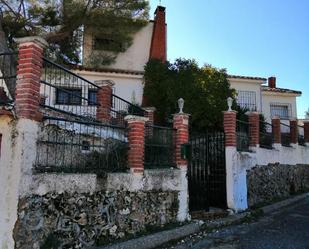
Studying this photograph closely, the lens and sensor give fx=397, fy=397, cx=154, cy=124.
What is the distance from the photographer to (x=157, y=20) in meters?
23.6

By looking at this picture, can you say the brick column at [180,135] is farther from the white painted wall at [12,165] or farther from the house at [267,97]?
the house at [267,97]

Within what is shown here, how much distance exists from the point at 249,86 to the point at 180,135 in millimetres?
16743

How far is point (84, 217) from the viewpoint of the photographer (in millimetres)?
7078

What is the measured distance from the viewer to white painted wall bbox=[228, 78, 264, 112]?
82.9 ft

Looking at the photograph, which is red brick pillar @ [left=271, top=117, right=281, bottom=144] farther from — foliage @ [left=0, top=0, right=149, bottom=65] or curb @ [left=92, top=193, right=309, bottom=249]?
foliage @ [left=0, top=0, right=149, bottom=65]

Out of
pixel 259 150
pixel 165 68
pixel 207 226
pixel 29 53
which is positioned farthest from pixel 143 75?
pixel 29 53

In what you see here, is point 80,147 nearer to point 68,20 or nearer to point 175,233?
point 175,233

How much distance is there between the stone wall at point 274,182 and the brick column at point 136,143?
5.07 meters

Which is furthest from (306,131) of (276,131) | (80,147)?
(80,147)

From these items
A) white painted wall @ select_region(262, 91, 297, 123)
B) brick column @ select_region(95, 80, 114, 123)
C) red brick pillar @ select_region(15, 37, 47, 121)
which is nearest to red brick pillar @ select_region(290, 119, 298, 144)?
brick column @ select_region(95, 80, 114, 123)

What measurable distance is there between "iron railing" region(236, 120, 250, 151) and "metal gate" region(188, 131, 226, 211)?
0.82 meters

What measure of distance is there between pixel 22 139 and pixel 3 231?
1.40 m

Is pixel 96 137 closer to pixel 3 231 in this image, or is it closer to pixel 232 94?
pixel 3 231

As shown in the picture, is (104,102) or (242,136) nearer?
(104,102)
